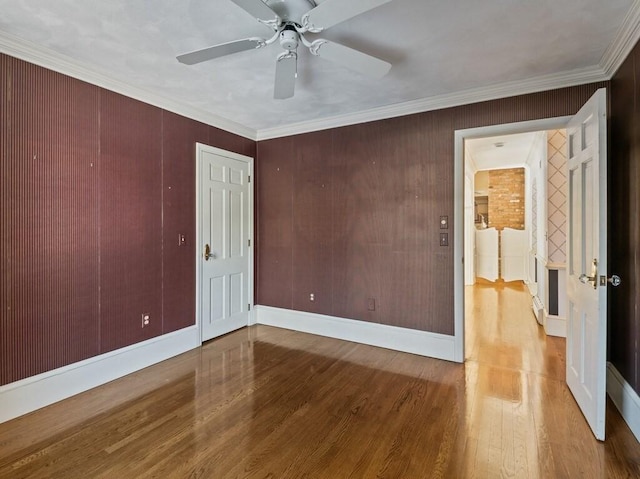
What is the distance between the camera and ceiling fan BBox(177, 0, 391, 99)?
61.9 inches

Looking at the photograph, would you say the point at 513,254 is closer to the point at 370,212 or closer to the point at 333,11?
the point at 370,212

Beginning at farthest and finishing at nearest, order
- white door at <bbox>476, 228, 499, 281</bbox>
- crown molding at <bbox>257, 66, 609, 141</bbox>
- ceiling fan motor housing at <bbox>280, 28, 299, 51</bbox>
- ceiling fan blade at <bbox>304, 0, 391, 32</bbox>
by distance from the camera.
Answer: white door at <bbox>476, 228, 499, 281</bbox> → crown molding at <bbox>257, 66, 609, 141</bbox> → ceiling fan motor housing at <bbox>280, 28, 299, 51</bbox> → ceiling fan blade at <bbox>304, 0, 391, 32</bbox>

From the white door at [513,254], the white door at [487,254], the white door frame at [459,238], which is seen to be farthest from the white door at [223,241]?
the white door at [513,254]

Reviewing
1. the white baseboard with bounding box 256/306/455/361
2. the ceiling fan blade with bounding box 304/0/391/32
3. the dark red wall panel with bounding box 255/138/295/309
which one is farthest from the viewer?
the dark red wall panel with bounding box 255/138/295/309

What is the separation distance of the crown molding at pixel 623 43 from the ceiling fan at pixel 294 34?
1.44 meters

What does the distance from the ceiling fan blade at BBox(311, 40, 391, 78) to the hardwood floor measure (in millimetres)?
2349

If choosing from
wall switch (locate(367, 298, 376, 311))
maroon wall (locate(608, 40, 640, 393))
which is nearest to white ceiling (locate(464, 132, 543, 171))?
maroon wall (locate(608, 40, 640, 393))

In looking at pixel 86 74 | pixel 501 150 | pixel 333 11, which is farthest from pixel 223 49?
pixel 501 150

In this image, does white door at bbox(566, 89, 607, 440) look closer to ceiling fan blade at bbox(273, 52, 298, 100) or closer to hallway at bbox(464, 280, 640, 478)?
hallway at bbox(464, 280, 640, 478)

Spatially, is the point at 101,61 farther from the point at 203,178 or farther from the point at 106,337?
the point at 106,337

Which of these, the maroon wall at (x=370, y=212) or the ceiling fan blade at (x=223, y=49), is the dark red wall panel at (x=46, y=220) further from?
the maroon wall at (x=370, y=212)

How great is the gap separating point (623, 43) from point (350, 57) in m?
1.84

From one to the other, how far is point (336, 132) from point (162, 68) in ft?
6.30

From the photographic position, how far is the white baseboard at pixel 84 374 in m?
2.28
